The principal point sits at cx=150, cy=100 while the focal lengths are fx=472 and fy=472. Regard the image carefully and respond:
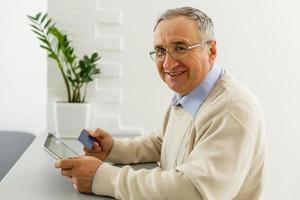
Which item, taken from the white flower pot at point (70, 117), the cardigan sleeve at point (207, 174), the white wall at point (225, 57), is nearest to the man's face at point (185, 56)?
the cardigan sleeve at point (207, 174)

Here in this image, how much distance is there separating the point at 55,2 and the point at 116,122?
0.65 metres

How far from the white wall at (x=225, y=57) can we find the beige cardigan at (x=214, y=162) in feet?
3.27

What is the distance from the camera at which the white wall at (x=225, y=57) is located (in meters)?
2.29

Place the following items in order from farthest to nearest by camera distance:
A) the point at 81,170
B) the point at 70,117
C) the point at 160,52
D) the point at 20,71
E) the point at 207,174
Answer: the point at 20,71, the point at 70,117, the point at 160,52, the point at 81,170, the point at 207,174

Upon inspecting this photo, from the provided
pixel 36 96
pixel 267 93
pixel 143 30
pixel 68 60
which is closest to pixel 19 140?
pixel 36 96

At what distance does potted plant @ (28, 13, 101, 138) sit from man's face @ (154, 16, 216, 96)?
841 mm

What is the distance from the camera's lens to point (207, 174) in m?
1.10

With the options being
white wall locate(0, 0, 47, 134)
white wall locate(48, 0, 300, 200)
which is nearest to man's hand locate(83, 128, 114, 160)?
white wall locate(48, 0, 300, 200)

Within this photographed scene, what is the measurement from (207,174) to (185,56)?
0.36m

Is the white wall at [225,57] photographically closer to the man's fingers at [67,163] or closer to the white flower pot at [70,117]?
the white flower pot at [70,117]

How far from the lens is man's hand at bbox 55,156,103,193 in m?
1.24

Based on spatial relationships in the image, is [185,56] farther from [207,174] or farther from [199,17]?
[207,174]

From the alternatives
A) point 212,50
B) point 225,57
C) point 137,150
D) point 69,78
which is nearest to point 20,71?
point 69,78

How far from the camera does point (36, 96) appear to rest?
2676 mm
